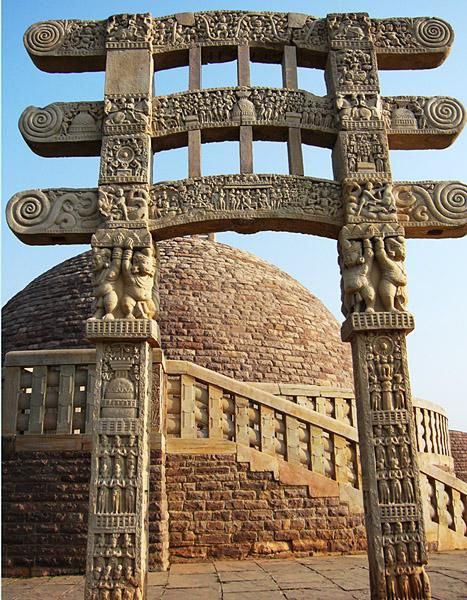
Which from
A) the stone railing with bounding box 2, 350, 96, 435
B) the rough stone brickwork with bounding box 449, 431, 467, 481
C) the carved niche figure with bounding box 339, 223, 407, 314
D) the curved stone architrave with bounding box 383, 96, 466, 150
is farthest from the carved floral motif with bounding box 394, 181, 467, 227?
the rough stone brickwork with bounding box 449, 431, 467, 481

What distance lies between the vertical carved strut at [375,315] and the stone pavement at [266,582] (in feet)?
2.08

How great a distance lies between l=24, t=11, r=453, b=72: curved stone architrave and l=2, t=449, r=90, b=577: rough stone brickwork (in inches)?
201

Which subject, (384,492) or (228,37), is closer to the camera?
(384,492)

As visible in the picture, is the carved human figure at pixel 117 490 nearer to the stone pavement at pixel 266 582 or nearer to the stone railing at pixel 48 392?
the stone pavement at pixel 266 582

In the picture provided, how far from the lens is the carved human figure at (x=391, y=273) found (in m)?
5.65

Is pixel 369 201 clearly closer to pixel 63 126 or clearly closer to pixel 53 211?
pixel 53 211

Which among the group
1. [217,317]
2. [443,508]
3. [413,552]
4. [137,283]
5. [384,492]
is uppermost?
[217,317]

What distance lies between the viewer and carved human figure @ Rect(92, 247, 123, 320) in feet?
18.5

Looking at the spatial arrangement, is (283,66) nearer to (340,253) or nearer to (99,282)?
(340,253)

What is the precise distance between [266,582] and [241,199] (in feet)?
13.1

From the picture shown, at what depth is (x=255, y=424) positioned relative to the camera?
27.8 ft

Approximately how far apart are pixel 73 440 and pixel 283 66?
5549 mm

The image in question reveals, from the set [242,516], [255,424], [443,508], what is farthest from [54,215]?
[443,508]

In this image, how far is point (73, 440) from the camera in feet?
26.5
